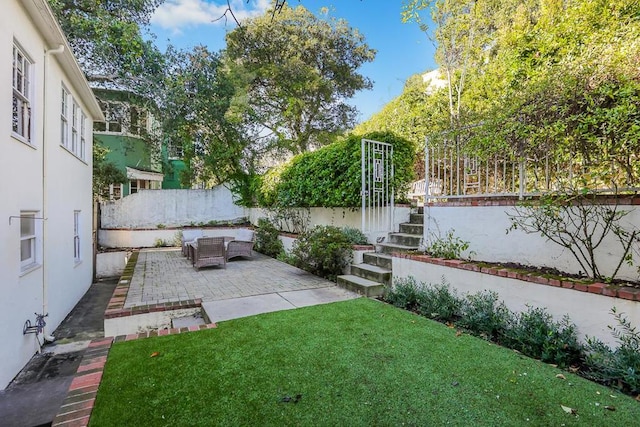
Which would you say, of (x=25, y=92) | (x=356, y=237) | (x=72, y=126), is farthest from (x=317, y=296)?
(x=72, y=126)

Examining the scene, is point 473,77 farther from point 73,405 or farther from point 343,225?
point 73,405

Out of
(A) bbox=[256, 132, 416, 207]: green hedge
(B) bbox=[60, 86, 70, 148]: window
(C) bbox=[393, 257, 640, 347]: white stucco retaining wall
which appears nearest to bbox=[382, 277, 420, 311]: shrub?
(C) bbox=[393, 257, 640, 347]: white stucco retaining wall

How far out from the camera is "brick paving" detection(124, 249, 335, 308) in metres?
6.06

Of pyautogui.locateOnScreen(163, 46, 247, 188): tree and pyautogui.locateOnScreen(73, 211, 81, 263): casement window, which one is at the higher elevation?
pyautogui.locateOnScreen(163, 46, 247, 188): tree

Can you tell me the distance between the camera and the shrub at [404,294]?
5.25 meters

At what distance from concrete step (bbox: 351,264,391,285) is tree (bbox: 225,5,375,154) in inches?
422

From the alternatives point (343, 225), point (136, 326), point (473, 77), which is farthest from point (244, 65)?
point (136, 326)

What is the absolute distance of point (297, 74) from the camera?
16.3 m

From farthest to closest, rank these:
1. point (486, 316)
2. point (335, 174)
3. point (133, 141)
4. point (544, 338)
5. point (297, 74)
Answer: point (133, 141), point (297, 74), point (335, 174), point (486, 316), point (544, 338)

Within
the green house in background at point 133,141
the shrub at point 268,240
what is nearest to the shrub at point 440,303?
the shrub at point 268,240

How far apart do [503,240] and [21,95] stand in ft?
23.8

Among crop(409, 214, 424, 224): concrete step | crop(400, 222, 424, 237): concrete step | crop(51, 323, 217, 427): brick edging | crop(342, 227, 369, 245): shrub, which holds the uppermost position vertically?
crop(409, 214, 424, 224): concrete step

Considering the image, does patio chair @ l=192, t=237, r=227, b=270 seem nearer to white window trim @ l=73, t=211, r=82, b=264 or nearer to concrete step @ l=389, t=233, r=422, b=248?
white window trim @ l=73, t=211, r=82, b=264

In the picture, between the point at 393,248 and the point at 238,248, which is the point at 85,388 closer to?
the point at 393,248
